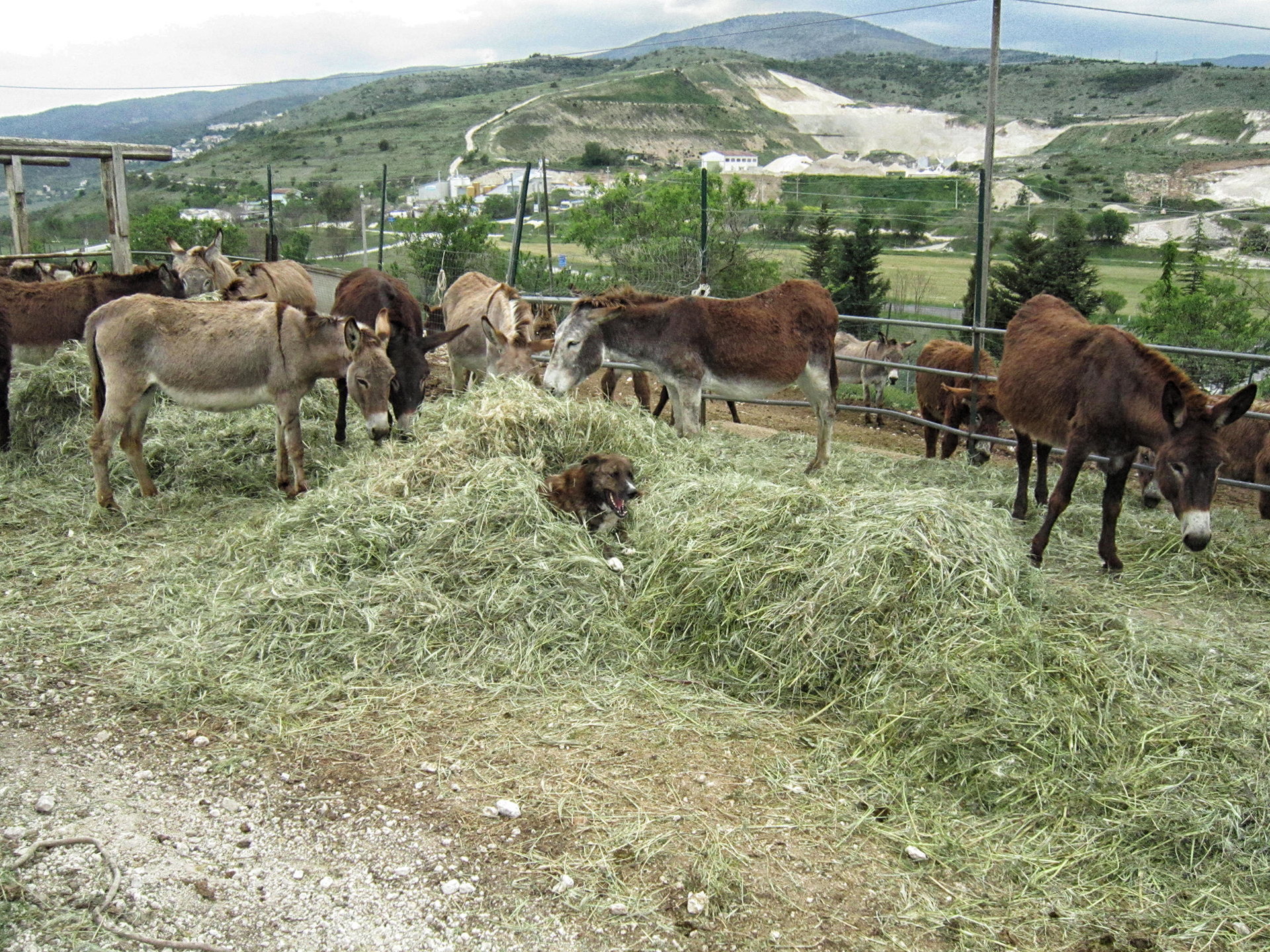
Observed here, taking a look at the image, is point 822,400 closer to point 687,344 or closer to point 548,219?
point 687,344

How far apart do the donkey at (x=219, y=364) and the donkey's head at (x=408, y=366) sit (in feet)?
1.97

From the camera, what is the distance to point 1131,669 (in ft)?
15.1

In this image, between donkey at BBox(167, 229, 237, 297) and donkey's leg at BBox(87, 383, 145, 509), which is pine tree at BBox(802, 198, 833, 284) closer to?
donkey at BBox(167, 229, 237, 297)

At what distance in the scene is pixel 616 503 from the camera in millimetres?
6047

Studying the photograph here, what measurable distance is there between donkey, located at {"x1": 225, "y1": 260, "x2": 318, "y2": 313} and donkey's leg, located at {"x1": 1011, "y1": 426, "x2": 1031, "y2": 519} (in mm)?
8045

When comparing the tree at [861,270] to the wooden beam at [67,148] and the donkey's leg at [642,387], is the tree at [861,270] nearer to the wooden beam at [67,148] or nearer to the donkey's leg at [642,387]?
the donkey's leg at [642,387]

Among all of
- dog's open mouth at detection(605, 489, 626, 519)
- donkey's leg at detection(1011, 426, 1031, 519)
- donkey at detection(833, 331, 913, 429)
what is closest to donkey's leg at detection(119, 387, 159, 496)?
dog's open mouth at detection(605, 489, 626, 519)

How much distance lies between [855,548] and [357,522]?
310 cm

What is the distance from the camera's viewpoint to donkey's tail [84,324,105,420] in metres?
7.45

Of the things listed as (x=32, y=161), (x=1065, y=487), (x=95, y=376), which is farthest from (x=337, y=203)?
(x=1065, y=487)

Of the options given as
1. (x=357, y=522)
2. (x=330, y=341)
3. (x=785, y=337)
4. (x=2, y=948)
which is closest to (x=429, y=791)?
(x=2, y=948)

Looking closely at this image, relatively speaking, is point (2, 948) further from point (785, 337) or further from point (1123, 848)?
point (785, 337)

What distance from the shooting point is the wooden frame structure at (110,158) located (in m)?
11.2

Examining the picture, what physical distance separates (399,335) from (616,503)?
3670 millimetres
